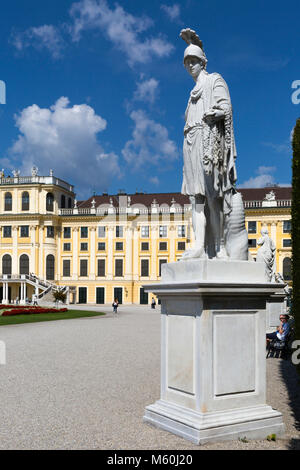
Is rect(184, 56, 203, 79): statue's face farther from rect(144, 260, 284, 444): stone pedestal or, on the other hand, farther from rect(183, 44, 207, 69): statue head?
rect(144, 260, 284, 444): stone pedestal

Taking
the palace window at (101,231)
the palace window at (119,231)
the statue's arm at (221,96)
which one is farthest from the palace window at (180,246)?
the statue's arm at (221,96)

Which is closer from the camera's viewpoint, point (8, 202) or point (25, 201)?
point (25, 201)

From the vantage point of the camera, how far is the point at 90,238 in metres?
64.9

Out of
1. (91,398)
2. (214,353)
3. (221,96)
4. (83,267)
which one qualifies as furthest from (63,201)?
(214,353)

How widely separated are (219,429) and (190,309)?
128cm

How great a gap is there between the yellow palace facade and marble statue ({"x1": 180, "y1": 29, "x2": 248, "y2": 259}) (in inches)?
2170

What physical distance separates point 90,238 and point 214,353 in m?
59.8

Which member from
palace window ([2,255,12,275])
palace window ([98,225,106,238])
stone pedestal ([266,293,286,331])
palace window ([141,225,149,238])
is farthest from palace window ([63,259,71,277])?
stone pedestal ([266,293,286,331])

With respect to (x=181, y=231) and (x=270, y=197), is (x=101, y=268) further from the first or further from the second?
(x=270, y=197)

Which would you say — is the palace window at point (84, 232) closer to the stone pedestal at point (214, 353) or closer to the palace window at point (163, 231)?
the palace window at point (163, 231)

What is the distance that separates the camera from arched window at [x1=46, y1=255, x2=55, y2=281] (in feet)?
210

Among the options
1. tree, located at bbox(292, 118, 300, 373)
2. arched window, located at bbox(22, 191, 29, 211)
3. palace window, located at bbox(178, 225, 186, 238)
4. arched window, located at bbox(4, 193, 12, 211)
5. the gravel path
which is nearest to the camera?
the gravel path

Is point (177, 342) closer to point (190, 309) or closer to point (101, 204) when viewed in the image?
point (190, 309)

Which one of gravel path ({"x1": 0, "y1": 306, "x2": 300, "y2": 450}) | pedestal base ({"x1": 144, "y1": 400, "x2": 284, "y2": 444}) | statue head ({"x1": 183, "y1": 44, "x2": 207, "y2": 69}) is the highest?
statue head ({"x1": 183, "y1": 44, "x2": 207, "y2": 69})
